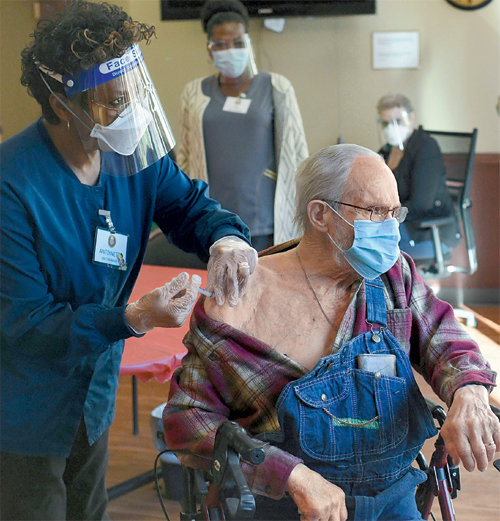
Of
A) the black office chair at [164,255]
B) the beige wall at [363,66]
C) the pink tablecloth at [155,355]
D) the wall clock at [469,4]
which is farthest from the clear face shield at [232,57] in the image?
the wall clock at [469,4]

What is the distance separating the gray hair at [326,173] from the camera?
63.8 inches

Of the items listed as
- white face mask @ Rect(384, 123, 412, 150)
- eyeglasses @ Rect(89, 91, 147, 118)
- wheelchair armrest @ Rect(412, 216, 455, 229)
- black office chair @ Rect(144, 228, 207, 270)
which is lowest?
wheelchair armrest @ Rect(412, 216, 455, 229)

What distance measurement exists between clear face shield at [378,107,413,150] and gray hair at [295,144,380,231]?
3566 mm

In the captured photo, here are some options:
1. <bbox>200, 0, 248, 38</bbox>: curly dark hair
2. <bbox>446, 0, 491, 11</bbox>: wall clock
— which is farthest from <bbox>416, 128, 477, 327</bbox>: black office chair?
<bbox>200, 0, 248, 38</bbox>: curly dark hair

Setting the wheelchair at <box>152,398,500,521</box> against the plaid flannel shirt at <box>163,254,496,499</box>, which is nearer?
the wheelchair at <box>152,398,500,521</box>

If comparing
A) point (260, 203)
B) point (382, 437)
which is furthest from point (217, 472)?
point (260, 203)

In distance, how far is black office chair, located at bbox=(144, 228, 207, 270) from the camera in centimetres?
306

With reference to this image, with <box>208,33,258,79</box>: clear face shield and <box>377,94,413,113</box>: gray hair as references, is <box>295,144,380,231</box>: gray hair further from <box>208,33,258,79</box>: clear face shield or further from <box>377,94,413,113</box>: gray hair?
<box>377,94,413,113</box>: gray hair

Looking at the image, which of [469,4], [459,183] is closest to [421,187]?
[459,183]

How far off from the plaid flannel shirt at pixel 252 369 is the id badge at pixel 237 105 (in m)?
1.88

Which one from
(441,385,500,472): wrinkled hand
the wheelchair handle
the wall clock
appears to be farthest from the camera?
the wall clock

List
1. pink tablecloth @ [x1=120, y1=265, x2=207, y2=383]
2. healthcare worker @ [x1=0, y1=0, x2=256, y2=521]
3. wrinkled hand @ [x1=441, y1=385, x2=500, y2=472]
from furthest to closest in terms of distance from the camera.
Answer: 1. pink tablecloth @ [x1=120, y1=265, x2=207, y2=383]
2. healthcare worker @ [x1=0, y1=0, x2=256, y2=521]
3. wrinkled hand @ [x1=441, y1=385, x2=500, y2=472]

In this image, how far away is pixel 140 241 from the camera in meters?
1.77

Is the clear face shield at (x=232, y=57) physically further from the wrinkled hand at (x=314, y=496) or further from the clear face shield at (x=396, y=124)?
the wrinkled hand at (x=314, y=496)
